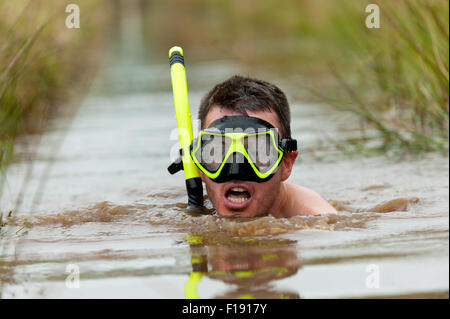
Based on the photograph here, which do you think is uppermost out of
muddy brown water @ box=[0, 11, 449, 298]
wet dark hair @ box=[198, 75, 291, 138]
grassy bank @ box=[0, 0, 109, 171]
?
grassy bank @ box=[0, 0, 109, 171]

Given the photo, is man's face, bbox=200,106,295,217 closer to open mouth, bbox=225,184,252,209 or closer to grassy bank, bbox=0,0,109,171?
open mouth, bbox=225,184,252,209

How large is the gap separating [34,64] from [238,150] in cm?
222

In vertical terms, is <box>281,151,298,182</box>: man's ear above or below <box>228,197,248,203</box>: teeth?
above

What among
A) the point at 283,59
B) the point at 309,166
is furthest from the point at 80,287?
the point at 283,59

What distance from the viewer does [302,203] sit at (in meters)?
4.28

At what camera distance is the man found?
366 cm

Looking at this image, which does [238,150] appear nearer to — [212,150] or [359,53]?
[212,150]

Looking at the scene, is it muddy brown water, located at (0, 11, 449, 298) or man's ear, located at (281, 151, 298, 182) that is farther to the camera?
man's ear, located at (281, 151, 298, 182)

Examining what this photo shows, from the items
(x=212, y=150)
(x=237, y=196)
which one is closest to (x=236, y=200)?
(x=237, y=196)

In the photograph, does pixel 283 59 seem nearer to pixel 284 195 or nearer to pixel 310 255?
pixel 284 195

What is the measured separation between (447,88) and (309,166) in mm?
1614

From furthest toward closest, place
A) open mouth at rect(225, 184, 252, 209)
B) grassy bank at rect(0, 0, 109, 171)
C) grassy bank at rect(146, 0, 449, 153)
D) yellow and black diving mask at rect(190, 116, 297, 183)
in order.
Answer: grassy bank at rect(146, 0, 449, 153)
grassy bank at rect(0, 0, 109, 171)
open mouth at rect(225, 184, 252, 209)
yellow and black diving mask at rect(190, 116, 297, 183)

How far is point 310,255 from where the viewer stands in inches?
116

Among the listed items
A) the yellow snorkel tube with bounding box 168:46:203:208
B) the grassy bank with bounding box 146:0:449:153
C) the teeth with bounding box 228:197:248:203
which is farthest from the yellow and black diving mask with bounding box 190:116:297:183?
the grassy bank with bounding box 146:0:449:153
